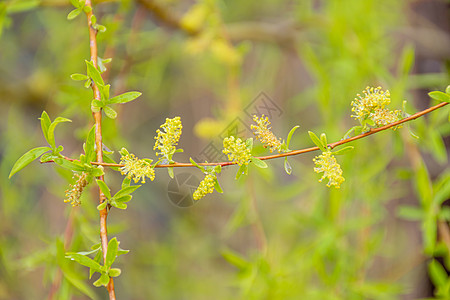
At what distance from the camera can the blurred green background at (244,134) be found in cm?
62

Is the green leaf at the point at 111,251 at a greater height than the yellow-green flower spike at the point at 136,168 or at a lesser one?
lesser

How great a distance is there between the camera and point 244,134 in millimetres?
597

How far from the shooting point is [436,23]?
3.74 ft

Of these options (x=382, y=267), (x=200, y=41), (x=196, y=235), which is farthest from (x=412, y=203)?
(x=200, y=41)

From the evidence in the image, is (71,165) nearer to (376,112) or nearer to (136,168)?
(136,168)

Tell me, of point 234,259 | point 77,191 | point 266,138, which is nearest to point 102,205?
point 77,191

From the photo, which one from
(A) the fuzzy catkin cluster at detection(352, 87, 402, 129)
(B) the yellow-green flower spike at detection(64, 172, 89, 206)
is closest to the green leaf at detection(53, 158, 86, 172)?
(B) the yellow-green flower spike at detection(64, 172, 89, 206)

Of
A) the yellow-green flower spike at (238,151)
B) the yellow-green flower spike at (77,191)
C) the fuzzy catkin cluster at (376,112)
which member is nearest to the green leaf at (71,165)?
the yellow-green flower spike at (77,191)

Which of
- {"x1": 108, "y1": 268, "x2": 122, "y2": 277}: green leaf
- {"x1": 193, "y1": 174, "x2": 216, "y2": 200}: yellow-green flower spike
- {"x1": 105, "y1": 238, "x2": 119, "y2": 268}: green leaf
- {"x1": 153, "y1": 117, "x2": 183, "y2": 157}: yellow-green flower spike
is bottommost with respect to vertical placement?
{"x1": 108, "y1": 268, "x2": 122, "y2": 277}: green leaf

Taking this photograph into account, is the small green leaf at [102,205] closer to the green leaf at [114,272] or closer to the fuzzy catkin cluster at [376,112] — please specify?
the green leaf at [114,272]

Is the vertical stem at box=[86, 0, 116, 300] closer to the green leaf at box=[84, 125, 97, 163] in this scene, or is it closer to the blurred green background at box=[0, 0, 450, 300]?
the green leaf at box=[84, 125, 97, 163]

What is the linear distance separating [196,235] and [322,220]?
628 mm

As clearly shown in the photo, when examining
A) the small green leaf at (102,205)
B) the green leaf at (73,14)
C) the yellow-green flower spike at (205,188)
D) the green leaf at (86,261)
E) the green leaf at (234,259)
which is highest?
the green leaf at (73,14)

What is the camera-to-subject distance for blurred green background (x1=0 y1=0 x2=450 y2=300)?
2.03 feet
